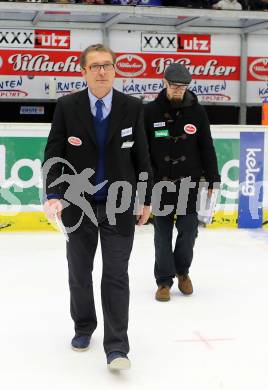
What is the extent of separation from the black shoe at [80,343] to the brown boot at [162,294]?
1.06m

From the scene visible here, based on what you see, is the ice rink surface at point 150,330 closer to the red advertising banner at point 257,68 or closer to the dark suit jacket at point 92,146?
the dark suit jacket at point 92,146

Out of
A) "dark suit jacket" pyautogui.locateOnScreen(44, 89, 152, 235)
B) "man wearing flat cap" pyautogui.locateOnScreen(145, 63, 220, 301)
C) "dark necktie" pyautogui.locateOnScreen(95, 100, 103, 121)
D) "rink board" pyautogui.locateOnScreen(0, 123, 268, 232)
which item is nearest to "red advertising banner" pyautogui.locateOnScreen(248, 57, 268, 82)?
"rink board" pyautogui.locateOnScreen(0, 123, 268, 232)

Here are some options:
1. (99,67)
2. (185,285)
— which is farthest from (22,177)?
(99,67)

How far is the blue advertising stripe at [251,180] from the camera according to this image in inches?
288

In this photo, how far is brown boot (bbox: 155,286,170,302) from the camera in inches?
169

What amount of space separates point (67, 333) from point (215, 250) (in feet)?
9.14

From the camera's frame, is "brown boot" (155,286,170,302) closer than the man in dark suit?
No

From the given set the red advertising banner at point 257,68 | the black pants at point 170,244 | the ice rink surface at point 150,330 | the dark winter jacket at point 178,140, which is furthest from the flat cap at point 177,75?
the red advertising banner at point 257,68

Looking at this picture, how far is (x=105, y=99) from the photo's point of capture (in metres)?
3.00

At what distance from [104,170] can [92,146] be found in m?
0.12

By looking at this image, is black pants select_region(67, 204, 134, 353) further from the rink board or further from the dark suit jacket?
the rink board

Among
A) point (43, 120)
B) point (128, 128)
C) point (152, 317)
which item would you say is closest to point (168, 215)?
A: point (152, 317)

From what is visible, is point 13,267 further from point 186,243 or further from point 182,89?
point 182,89

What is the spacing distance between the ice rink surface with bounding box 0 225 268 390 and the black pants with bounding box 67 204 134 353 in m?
0.20
